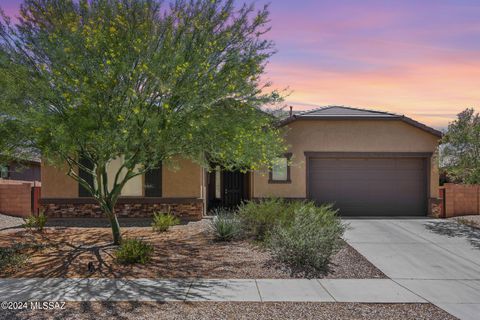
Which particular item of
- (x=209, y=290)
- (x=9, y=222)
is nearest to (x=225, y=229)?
(x=209, y=290)

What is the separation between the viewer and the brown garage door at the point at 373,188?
18547 millimetres

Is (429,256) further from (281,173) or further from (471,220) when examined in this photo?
(281,173)

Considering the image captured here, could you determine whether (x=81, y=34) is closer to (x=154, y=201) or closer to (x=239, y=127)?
(x=239, y=127)

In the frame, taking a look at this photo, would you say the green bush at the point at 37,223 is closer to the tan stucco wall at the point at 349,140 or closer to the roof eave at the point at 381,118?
the tan stucco wall at the point at 349,140

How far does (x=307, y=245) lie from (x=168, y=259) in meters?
3.56

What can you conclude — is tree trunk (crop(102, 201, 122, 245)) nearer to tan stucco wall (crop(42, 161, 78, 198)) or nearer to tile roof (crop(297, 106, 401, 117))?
tan stucco wall (crop(42, 161, 78, 198))

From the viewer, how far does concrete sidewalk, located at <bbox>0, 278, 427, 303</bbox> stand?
774cm

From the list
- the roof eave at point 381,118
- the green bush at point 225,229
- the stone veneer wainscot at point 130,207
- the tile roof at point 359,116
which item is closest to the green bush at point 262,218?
the green bush at point 225,229

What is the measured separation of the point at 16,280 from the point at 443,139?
16.0m

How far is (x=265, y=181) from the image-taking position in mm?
18469

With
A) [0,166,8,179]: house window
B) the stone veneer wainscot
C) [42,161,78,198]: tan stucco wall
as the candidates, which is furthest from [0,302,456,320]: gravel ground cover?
[42,161,78,198]: tan stucco wall

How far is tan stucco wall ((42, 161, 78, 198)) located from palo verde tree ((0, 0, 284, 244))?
6814 millimetres

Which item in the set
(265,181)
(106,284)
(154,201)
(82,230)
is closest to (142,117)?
(106,284)

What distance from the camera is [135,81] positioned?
31.4ft
